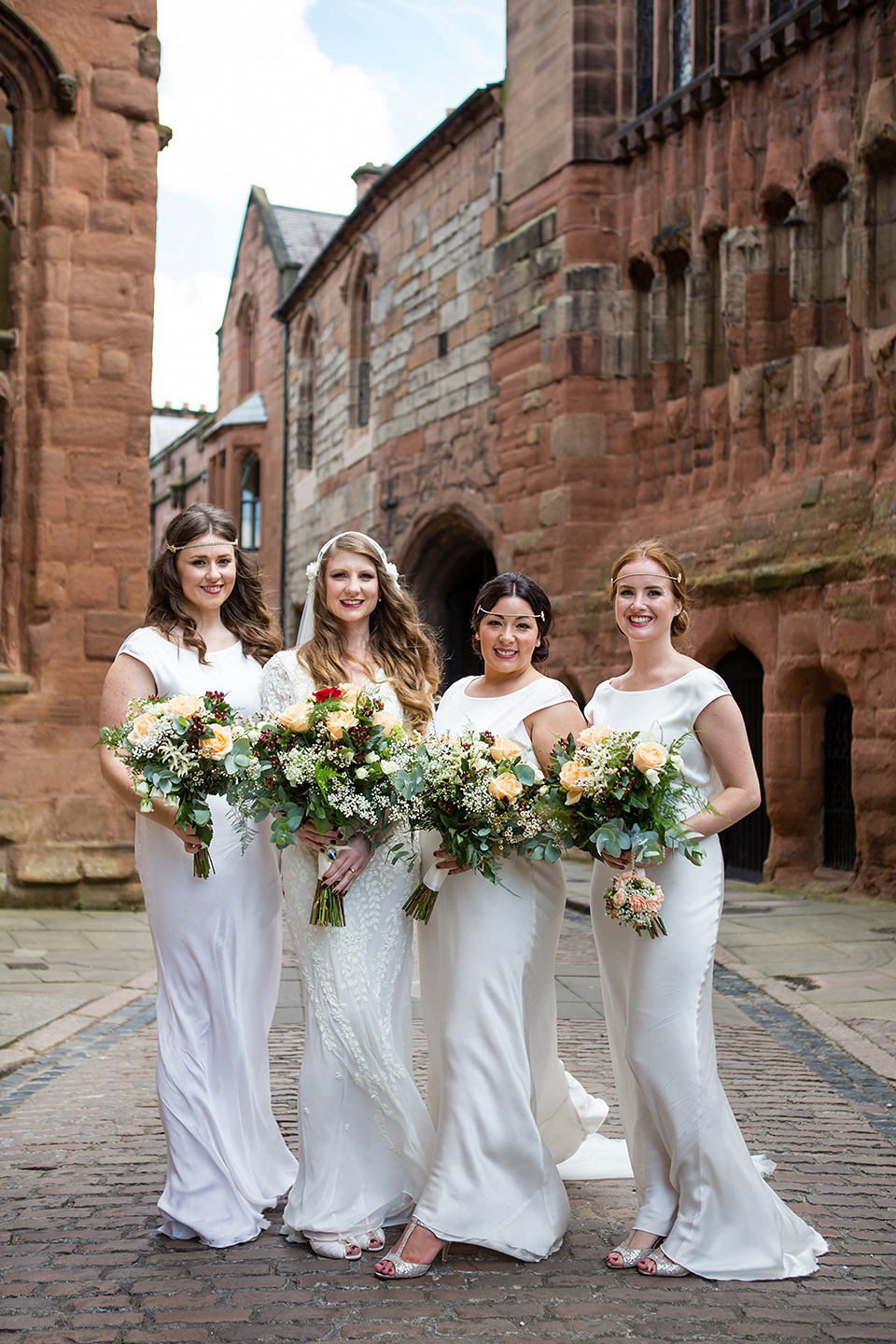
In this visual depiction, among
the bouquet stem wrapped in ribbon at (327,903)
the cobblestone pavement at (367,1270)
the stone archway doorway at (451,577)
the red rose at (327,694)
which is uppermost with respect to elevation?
the stone archway doorway at (451,577)

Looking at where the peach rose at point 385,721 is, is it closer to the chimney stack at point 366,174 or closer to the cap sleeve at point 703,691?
the cap sleeve at point 703,691

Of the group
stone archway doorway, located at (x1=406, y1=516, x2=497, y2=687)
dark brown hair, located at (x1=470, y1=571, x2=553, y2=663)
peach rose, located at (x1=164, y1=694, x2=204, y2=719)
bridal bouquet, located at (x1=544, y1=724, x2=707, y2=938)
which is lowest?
bridal bouquet, located at (x1=544, y1=724, x2=707, y2=938)

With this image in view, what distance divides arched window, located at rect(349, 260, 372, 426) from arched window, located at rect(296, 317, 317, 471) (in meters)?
2.82

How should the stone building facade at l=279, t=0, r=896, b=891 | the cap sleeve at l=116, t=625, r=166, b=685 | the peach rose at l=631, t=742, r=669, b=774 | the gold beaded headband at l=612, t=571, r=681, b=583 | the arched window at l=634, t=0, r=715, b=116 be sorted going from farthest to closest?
the arched window at l=634, t=0, r=715, b=116
the stone building facade at l=279, t=0, r=896, b=891
the cap sleeve at l=116, t=625, r=166, b=685
the gold beaded headband at l=612, t=571, r=681, b=583
the peach rose at l=631, t=742, r=669, b=774

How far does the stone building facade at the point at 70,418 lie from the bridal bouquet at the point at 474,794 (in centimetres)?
675

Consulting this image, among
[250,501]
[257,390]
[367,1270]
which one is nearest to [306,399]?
[257,390]

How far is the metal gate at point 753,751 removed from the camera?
1285 centimetres

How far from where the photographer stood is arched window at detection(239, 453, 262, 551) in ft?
97.5

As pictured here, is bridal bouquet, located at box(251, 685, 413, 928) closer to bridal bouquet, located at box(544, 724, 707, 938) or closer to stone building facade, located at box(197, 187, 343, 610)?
bridal bouquet, located at box(544, 724, 707, 938)

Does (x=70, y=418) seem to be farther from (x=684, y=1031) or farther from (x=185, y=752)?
(x=684, y=1031)

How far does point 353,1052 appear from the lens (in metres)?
3.98

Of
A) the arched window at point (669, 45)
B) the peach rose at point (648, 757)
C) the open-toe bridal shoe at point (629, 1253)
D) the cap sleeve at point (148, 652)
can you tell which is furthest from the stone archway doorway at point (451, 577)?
the open-toe bridal shoe at point (629, 1253)

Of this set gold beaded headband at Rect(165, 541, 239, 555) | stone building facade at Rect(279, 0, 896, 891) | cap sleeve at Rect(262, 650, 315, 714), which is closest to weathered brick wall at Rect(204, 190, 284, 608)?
stone building facade at Rect(279, 0, 896, 891)

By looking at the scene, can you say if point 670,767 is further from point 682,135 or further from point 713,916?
point 682,135
